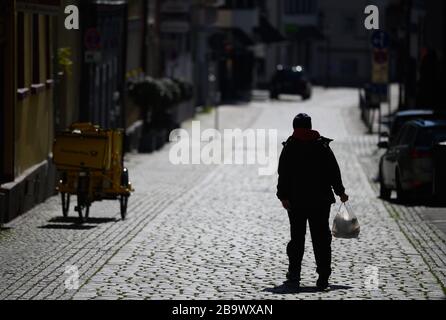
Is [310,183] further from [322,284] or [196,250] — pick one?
[196,250]

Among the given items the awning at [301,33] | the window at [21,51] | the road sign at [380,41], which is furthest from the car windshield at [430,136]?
the awning at [301,33]

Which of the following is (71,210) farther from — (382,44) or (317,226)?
(382,44)

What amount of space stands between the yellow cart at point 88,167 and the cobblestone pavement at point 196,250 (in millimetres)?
408

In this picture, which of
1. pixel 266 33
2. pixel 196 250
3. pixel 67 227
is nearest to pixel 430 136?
pixel 67 227

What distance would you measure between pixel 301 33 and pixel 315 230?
4204 inches

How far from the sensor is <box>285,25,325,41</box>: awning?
121625 mm

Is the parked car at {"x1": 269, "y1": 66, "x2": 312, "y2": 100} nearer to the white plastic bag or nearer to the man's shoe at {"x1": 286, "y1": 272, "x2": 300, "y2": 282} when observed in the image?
the white plastic bag

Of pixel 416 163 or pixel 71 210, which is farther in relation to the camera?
pixel 416 163

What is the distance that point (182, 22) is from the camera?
182 ft

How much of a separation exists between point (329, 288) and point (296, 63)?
10959 cm

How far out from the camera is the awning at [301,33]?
399ft

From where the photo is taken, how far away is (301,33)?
12206 centimetres

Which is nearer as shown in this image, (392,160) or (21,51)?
(21,51)
